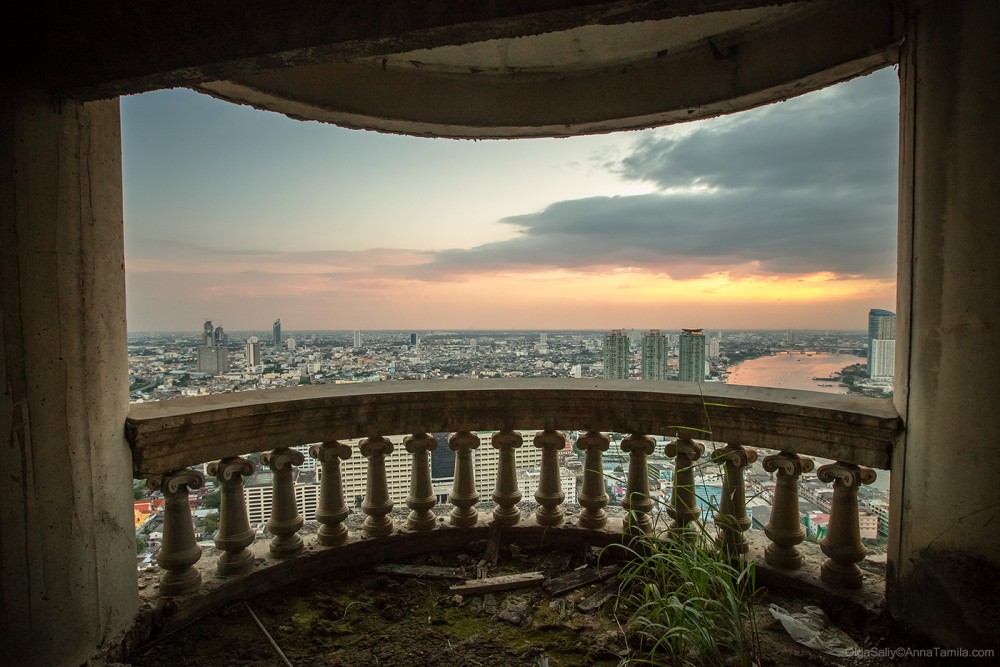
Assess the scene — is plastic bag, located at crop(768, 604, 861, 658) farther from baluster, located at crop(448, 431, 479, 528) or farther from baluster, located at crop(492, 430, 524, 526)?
baluster, located at crop(448, 431, 479, 528)

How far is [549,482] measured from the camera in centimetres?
274

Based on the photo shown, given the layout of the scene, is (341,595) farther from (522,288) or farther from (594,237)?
(594,237)

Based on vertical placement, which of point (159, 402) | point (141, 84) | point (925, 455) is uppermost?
point (141, 84)

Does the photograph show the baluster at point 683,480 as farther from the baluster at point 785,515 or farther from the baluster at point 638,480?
the baluster at point 785,515

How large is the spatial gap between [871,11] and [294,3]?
2.35 meters

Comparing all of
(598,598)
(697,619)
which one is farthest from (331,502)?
(697,619)

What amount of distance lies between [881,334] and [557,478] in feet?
5.83

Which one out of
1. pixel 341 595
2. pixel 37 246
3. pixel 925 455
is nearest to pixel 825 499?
pixel 925 455

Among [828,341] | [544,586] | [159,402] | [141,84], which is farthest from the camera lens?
[828,341]

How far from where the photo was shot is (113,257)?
1.81 metres

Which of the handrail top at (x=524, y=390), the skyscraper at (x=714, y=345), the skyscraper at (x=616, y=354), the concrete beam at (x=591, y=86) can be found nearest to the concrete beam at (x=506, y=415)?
the handrail top at (x=524, y=390)

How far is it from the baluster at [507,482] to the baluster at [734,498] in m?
1.05

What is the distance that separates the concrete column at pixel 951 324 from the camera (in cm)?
162

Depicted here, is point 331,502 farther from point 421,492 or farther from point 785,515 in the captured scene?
point 785,515
